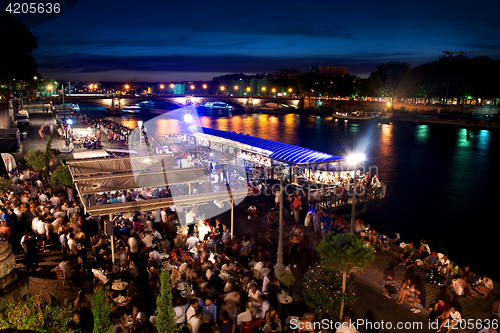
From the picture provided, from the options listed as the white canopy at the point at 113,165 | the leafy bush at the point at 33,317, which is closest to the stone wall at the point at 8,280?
the leafy bush at the point at 33,317

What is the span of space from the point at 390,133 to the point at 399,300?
63.1 m

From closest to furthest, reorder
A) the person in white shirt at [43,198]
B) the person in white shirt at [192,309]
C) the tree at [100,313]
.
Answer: the tree at [100,313], the person in white shirt at [192,309], the person in white shirt at [43,198]

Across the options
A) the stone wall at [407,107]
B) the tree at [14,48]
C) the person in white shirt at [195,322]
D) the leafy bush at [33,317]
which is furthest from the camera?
the stone wall at [407,107]

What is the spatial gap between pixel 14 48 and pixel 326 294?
47.9 m

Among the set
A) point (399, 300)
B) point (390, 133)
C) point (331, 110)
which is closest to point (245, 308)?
point (399, 300)

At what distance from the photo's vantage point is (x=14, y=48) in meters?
42.4

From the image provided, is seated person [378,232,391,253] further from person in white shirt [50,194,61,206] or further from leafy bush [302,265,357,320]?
person in white shirt [50,194,61,206]

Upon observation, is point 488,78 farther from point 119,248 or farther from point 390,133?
point 119,248

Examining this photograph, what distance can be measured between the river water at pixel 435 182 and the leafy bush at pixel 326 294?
290 inches

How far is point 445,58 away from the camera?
300 ft

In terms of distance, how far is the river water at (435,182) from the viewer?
21297 mm

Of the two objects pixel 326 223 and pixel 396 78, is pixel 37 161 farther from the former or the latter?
pixel 396 78

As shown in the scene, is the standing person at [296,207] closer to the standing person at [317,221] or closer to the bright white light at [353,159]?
the standing person at [317,221]

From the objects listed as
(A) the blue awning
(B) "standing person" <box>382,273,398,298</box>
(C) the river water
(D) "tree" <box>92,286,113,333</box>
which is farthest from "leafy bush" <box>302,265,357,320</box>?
(A) the blue awning
